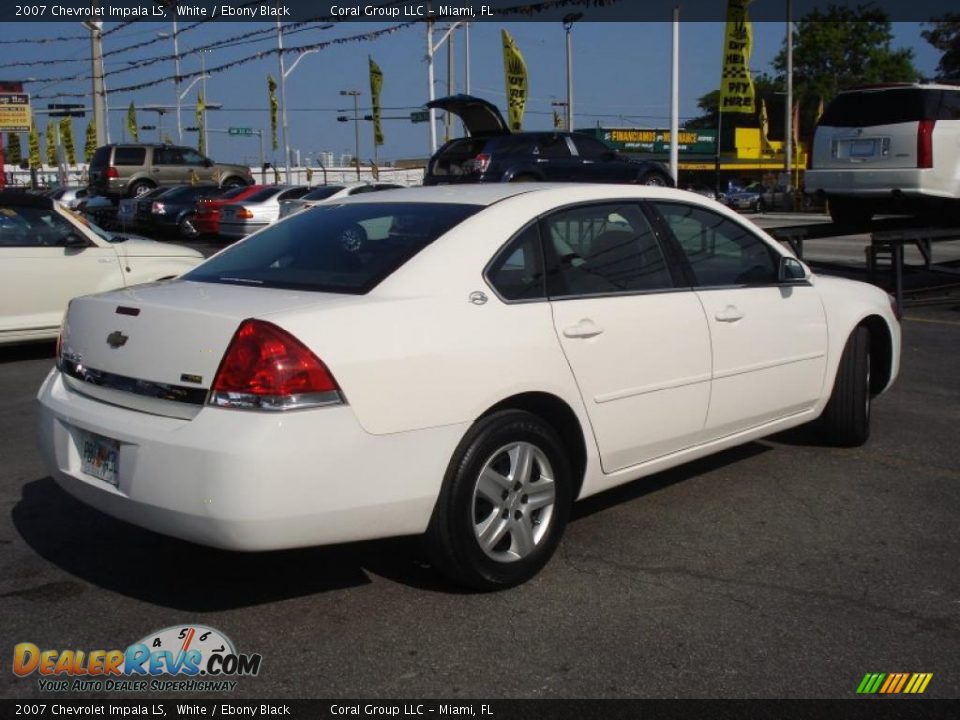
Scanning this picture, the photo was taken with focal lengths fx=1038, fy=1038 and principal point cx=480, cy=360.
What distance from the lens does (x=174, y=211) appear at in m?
24.4

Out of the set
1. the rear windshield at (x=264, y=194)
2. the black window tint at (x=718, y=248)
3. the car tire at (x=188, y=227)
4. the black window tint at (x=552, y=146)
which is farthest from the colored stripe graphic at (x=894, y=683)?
the car tire at (x=188, y=227)

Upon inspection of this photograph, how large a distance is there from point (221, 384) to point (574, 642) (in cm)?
146

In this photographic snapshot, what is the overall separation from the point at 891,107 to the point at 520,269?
9.71 m

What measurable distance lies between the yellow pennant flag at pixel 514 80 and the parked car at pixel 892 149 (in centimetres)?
1729

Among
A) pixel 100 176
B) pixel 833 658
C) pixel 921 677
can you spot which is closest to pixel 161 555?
pixel 833 658

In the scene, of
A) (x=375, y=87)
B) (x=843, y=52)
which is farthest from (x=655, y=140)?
(x=375, y=87)

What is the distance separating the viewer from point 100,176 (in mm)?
31672

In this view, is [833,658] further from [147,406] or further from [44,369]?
[44,369]

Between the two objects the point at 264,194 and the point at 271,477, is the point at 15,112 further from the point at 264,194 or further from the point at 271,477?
the point at 271,477

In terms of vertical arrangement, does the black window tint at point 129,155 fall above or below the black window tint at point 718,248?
above

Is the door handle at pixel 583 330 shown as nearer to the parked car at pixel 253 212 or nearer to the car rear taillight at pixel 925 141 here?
the car rear taillight at pixel 925 141

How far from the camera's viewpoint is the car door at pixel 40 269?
9.24m

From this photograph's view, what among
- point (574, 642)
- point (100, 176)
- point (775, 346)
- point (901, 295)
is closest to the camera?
point (574, 642)
